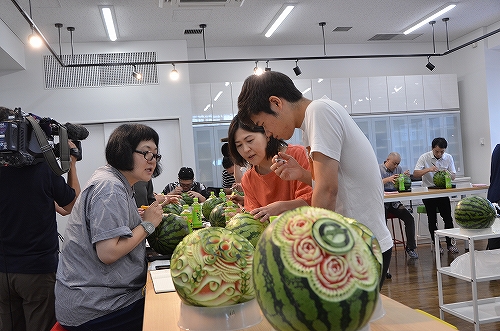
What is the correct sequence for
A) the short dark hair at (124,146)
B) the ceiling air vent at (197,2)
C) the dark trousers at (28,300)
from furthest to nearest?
1. the ceiling air vent at (197,2)
2. the dark trousers at (28,300)
3. the short dark hair at (124,146)

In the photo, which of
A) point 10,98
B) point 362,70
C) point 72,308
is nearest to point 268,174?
point 72,308

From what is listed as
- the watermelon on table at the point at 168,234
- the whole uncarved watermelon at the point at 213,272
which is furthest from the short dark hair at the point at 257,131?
the whole uncarved watermelon at the point at 213,272

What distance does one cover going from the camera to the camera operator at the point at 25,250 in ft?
9.63

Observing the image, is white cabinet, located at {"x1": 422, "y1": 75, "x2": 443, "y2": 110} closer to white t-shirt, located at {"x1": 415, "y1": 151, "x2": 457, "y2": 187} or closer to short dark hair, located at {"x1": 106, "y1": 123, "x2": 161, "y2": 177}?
white t-shirt, located at {"x1": 415, "y1": 151, "x2": 457, "y2": 187}

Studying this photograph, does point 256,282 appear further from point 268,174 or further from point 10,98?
point 10,98

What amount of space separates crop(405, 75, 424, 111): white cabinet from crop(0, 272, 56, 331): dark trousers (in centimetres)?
845

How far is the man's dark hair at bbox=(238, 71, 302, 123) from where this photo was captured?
6.00 feet

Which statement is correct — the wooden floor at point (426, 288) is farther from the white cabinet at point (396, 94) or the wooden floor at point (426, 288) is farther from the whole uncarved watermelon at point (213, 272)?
the white cabinet at point (396, 94)

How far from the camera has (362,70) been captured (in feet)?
34.3

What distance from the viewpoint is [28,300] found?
9.68ft

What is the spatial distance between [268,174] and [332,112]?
91 centimetres

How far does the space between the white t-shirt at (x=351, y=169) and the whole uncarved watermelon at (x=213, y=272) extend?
0.57 m

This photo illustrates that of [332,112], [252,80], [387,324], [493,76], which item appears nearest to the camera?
[387,324]

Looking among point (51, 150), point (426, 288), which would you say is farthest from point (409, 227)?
point (51, 150)
